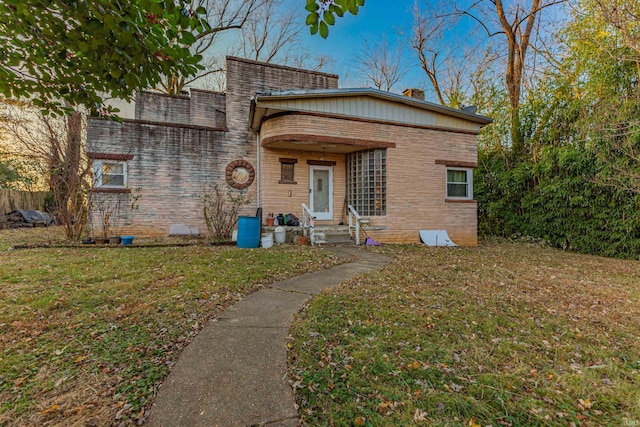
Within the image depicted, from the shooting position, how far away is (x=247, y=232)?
803cm

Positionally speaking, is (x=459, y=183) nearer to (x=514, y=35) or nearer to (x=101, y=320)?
(x=514, y=35)

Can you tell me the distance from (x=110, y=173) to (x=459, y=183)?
12587mm

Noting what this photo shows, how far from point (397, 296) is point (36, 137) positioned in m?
10.8

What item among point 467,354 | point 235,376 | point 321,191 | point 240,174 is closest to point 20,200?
point 240,174

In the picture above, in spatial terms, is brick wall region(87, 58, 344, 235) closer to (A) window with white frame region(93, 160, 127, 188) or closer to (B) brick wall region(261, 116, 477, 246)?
(A) window with white frame region(93, 160, 127, 188)

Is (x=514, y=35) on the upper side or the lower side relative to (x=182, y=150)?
upper

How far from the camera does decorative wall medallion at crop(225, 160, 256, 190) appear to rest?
34.6 feet

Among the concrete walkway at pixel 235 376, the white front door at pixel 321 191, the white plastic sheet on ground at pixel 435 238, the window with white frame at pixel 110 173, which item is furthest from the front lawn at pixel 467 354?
the window with white frame at pixel 110 173

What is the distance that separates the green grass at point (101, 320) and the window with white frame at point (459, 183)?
693 cm

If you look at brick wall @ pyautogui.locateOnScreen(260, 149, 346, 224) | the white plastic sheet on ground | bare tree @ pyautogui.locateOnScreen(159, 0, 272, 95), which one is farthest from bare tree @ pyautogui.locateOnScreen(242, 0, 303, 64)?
the white plastic sheet on ground

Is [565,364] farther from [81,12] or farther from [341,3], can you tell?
[81,12]

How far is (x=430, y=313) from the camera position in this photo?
364 cm

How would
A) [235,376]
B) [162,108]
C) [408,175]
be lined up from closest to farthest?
[235,376], [408,175], [162,108]

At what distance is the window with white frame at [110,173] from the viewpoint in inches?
363
